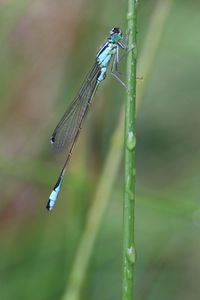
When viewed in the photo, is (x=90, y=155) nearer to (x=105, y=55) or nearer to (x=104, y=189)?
(x=104, y=189)

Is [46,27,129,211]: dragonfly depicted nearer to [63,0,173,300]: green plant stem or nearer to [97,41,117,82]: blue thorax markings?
[97,41,117,82]: blue thorax markings

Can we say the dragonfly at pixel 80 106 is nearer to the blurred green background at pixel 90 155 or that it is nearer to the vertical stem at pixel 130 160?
the blurred green background at pixel 90 155

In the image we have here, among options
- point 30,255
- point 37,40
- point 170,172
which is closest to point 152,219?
point 170,172

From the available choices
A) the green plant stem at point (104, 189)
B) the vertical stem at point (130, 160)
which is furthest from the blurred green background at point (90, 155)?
the vertical stem at point (130, 160)

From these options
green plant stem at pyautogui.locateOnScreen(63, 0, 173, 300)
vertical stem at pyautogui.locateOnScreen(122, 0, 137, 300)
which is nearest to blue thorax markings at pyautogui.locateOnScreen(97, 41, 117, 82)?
green plant stem at pyautogui.locateOnScreen(63, 0, 173, 300)

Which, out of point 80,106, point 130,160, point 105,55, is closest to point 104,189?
point 80,106

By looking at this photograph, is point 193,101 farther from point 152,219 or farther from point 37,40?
point 37,40
